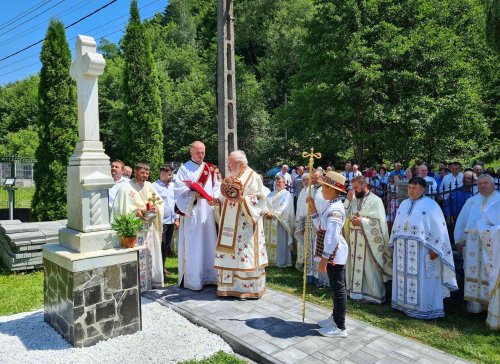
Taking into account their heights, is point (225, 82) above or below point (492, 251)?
above

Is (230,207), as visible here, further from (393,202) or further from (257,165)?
(257,165)

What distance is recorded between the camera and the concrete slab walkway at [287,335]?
4.08 meters

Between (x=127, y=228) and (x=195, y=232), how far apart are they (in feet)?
6.19

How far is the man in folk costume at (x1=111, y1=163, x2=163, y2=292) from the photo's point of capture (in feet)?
20.6

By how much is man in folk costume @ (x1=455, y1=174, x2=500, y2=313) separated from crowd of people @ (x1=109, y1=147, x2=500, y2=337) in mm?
13

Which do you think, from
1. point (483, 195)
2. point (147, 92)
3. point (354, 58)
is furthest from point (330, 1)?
point (483, 195)

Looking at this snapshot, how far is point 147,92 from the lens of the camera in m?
18.0

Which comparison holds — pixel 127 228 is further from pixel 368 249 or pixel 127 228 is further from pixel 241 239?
pixel 368 249

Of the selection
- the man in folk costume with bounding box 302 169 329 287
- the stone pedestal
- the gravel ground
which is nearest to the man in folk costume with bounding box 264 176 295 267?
the man in folk costume with bounding box 302 169 329 287

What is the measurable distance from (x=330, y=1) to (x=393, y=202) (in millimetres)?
14590

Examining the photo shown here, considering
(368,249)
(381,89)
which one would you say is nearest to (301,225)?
(368,249)

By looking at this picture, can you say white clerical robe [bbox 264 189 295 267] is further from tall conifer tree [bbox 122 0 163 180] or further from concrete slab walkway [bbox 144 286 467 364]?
tall conifer tree [bbox 122 0 163 180]

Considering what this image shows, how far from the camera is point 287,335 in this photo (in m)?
4.58

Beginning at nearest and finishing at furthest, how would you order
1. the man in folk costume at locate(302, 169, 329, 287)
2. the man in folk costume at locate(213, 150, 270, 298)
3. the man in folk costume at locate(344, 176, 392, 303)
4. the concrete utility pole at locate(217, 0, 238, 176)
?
the man in folk costume at locate(213, 150, 270, 298), the man in folk costume at locate(344, 176, 392, 303), the man in folk costume at locate(302, 169, 329, 287), the concrete utility pole at locate(217, 0, 238, 176)
